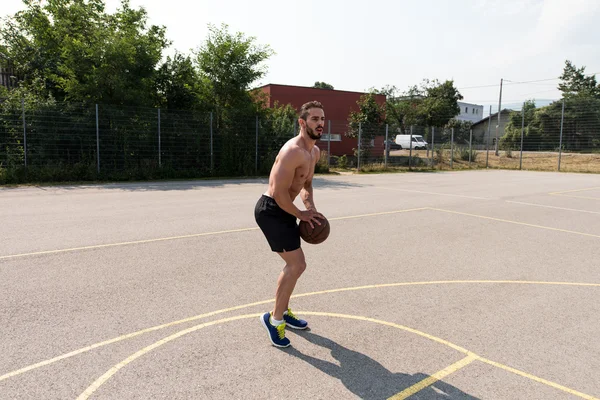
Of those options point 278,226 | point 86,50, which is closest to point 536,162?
point 86,50

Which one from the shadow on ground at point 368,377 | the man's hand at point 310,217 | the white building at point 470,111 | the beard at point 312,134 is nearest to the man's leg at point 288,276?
the man's hand at point 310,217

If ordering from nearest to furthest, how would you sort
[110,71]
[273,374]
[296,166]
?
[273,374]
[296,166]
[110,71]

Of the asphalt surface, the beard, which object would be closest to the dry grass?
the asphalt surface

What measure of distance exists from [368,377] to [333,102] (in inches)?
1470

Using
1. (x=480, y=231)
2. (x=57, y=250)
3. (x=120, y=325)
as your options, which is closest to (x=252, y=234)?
(x=57, y=250)

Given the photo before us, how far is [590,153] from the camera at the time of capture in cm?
3222

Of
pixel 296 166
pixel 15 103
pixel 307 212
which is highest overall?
pixel 15 103

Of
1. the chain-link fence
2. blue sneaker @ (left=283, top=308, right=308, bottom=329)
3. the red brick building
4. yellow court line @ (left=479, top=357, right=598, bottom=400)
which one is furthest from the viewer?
the red brick building

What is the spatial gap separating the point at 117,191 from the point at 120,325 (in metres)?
10.7

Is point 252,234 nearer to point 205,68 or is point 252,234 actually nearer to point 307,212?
point 307,212

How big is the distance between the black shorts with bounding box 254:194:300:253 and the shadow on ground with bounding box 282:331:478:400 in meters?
0.85

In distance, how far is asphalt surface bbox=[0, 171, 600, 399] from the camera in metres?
2.97

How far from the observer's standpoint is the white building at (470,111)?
92.2 meters

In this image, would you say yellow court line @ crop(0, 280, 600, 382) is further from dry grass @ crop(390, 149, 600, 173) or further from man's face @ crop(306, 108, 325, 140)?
dry grass @ crop(390, 149, 600, 173)
